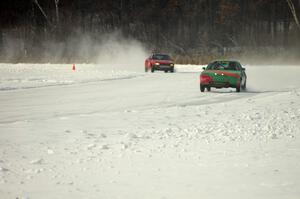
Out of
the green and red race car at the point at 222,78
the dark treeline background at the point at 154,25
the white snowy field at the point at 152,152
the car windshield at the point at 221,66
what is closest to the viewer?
the white snowy field at the point at 152,152

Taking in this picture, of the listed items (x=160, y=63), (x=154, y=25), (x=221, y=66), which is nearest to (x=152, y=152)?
(x=221, y=66)

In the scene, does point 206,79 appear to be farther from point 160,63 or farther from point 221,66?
point 160,63

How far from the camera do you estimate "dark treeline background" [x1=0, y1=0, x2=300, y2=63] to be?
7550cm

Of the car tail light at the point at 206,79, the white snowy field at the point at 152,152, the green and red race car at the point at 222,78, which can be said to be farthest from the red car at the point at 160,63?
the white snowy field at the point at 152,152

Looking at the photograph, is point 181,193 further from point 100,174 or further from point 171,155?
point 171,155

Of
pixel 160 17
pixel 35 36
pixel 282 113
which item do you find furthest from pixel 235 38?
pixel 282 113

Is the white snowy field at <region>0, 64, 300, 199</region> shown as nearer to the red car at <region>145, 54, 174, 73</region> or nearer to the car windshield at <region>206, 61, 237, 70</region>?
the car windshield at <region>206, 61, 237, 70</region>

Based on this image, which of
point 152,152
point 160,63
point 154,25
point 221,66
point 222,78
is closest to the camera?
point 152,152

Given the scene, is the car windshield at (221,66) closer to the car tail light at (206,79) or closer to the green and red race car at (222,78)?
the green and red race car at (222,78)

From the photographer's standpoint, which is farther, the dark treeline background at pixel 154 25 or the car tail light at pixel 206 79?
the dark treeline background at pixel 154 25

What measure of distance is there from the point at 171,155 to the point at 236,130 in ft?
10.1

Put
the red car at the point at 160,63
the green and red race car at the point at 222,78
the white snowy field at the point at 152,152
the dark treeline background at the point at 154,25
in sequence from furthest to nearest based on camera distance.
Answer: the dark treeline background at the point at 154,25, the red car at the point at 160,63, the green and red race car at the point at 222,78, the white snowy field at the point at 152,152

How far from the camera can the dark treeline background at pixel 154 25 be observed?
7550 cm

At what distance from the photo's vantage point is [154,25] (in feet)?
268
